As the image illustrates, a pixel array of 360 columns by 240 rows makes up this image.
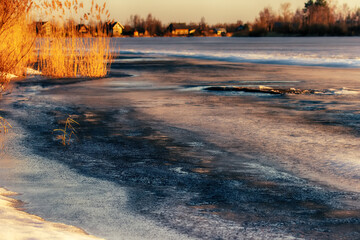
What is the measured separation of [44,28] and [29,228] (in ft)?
43.5

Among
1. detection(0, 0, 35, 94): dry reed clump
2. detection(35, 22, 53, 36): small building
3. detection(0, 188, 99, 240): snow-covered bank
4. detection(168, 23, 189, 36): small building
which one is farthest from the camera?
detection(168, 23, 189, 36): small building

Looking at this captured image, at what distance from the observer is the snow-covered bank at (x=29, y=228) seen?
2.88m

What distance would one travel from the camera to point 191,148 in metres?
6.15

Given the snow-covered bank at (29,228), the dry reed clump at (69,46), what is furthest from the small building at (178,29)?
the snow-covered bank at (29,228)

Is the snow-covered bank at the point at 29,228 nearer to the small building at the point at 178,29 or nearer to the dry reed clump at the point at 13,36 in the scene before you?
the dry reed clump at the point at 13,36

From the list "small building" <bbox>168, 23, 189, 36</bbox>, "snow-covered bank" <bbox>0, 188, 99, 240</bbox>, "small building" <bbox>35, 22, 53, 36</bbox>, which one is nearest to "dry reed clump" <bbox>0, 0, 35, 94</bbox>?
"small building" <bbox>35, 22, 53, 36</bbox>

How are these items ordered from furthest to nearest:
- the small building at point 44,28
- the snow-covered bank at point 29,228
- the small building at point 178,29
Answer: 1. the small building at point 178,29
2. the small building at point 44,28
3. the snow-covered bank at point 29,228

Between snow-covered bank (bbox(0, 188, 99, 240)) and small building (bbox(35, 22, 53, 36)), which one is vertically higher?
small building (bbox(35, 22, 53, 36))

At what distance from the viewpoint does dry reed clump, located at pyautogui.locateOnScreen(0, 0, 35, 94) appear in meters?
9.50

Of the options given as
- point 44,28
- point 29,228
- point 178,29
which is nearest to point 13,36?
point 44,28

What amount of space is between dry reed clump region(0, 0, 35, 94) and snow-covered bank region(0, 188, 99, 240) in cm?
651

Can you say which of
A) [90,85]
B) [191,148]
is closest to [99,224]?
[191,148]

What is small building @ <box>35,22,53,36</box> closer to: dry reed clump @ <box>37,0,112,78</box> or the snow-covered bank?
dry reed clump @ <box>37,0,112,78</box>

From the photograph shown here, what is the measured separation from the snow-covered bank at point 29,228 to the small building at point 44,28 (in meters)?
11.7
